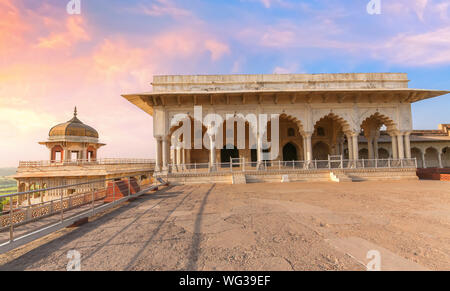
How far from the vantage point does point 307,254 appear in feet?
8.04

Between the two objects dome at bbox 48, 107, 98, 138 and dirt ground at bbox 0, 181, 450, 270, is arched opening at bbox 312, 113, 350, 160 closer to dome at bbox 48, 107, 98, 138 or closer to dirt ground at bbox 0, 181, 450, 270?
dirt ground at bbox 0, 181, 450, 270

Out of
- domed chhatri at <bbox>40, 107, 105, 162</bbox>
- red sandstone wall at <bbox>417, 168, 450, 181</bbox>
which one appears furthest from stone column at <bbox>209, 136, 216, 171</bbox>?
domed chhatri at <bbox>40, 107, 105, 162</bbox>

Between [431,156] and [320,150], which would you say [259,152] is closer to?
[320,150]

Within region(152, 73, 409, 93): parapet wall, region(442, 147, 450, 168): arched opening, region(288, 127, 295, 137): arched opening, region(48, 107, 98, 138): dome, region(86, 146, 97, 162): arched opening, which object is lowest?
region(442, 147, 450, 168): arched opening

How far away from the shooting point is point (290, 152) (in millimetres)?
19266

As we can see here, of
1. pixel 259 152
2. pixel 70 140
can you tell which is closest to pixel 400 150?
pixel 259 152

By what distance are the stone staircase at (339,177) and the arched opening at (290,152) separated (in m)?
7.47

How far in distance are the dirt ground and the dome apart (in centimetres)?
2532

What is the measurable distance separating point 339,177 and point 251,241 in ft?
33.9

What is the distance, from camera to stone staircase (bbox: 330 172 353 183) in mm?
10992

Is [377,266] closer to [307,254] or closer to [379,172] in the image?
[307,254]

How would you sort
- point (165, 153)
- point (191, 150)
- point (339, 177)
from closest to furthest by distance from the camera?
→ point (339, 177)
point (165, 153)
point (191, 150)
